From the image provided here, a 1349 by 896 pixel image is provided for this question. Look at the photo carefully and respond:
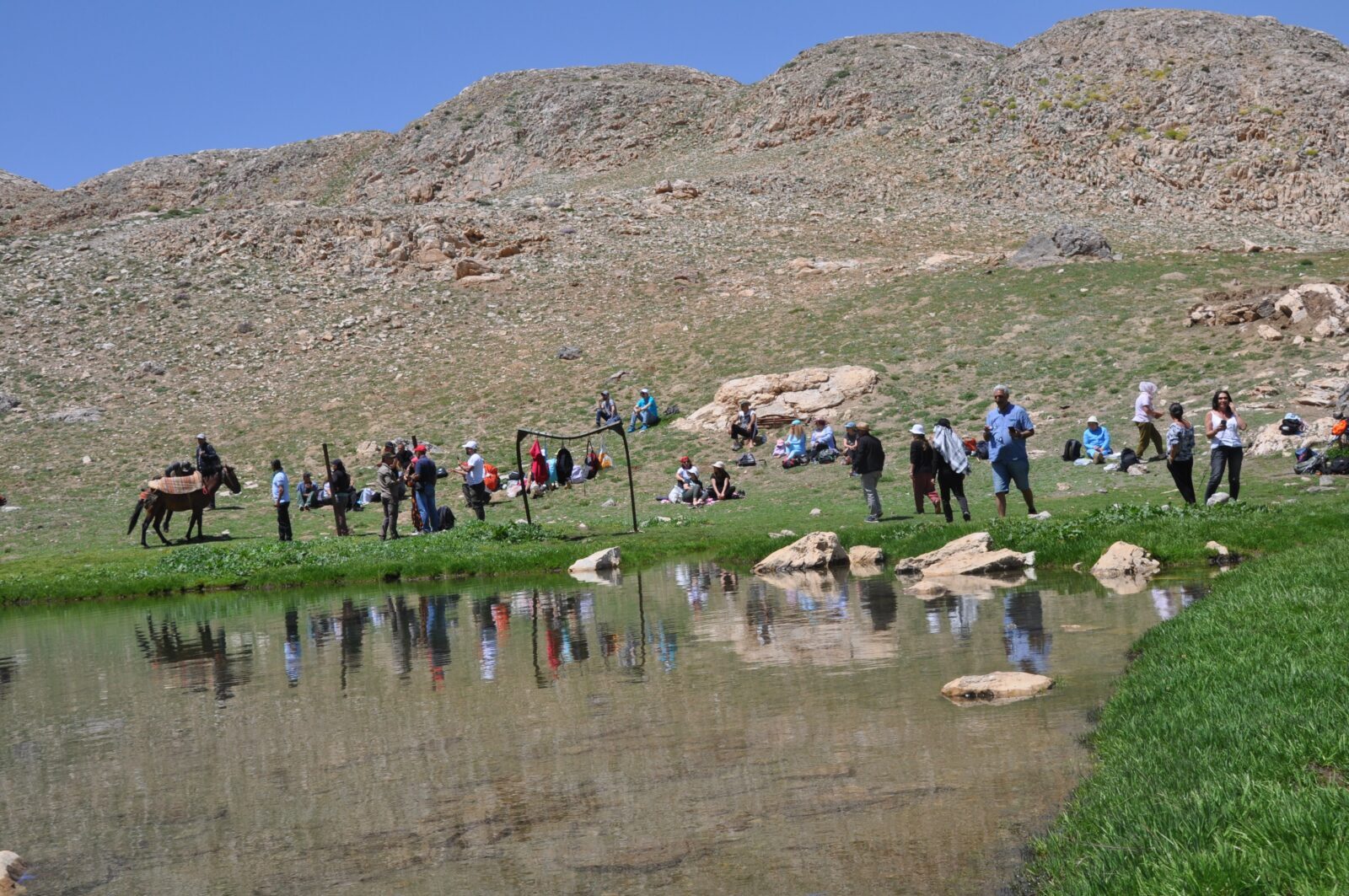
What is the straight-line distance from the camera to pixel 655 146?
81875 millimetres

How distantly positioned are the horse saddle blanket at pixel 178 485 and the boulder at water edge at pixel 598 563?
13.2 meters

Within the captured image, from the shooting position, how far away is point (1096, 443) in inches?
1103

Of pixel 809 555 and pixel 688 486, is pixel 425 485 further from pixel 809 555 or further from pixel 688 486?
pixel 809 555

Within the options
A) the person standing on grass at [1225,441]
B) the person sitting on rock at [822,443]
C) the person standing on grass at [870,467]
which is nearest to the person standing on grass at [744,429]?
the person sitting on rock at [822,443]

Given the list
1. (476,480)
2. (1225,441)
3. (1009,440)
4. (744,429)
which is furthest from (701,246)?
(1225,441)

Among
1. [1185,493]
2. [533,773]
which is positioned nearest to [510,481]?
[1185,493]

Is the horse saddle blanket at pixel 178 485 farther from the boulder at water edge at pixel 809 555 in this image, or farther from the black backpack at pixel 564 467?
the boulder at water edge at pixel 809 555

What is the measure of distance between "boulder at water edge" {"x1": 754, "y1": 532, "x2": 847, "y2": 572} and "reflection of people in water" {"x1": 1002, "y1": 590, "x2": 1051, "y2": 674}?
4527 millimetres

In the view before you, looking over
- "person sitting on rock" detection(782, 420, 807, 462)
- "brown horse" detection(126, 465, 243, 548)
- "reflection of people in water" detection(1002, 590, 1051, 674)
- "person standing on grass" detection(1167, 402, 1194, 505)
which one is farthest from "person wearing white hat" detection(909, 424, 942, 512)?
"brown horse" detection(126, 465, 243, 548)

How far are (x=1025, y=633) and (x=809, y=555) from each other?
23.6 ft

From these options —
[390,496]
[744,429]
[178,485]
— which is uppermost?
→ [178,485]

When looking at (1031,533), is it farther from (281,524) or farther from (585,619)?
(281,524)

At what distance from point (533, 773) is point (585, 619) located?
22.3 ft

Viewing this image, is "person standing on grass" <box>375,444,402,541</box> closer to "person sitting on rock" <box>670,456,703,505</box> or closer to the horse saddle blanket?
the horse saddle blanket
